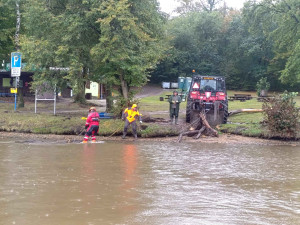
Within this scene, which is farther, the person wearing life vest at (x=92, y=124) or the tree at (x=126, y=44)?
the tree at (x=126, y=44)

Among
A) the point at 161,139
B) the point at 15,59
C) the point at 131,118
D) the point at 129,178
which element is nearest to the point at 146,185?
the point at 129,178

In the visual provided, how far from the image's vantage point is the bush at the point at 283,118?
755 inches

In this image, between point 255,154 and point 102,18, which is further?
point 102,18

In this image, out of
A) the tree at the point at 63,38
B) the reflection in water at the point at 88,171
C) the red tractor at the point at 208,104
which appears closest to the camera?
the reflection in water at the point at 88,171

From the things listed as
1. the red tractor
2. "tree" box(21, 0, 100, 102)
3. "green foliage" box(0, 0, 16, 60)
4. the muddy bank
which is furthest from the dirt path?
the muddy bank

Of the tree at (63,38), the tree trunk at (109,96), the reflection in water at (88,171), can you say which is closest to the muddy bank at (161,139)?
Result: the reflection in water at (88,171)

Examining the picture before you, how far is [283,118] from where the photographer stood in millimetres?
19156

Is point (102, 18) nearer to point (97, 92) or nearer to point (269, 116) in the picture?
point (269, 116)

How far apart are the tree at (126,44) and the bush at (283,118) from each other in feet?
20.5

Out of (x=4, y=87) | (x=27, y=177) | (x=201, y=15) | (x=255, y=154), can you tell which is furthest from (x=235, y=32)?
(x=27, y=177)

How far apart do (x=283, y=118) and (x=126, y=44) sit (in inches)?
319

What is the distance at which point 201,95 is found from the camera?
72.7ft

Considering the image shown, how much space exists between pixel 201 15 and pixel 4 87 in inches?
1297

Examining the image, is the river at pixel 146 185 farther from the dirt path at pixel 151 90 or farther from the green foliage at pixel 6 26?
the dirt path at pixel 151 90
